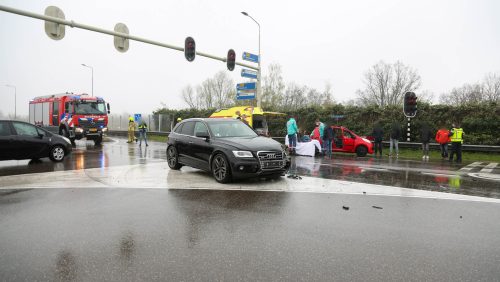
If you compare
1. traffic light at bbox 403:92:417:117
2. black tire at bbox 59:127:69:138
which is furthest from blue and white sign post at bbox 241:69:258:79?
black tire at bbox 59:127:69:138

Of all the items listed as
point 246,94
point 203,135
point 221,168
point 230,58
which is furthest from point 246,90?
point 221,168

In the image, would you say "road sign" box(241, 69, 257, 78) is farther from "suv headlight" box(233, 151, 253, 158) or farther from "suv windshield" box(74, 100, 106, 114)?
"suv headlight" box(233, 151, 253, 158)

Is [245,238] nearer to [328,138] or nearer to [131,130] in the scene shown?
[328,138]

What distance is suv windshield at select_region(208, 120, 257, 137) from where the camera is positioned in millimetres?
9352

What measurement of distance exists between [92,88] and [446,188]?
44.5 meters

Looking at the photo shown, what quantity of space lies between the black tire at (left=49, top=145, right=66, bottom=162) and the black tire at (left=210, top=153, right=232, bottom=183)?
7141 millimetres

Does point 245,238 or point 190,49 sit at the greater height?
point 190,49

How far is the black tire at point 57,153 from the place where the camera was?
12.8 metres

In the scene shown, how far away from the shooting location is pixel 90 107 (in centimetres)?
2209

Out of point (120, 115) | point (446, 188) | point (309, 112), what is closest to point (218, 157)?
point (446, 188)

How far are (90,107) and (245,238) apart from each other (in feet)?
66.8

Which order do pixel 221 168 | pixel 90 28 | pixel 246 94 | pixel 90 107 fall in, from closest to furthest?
pixel 221 168 → pixel 90 28 → pixel 90 107 → pixel 246 94

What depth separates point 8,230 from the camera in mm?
4801

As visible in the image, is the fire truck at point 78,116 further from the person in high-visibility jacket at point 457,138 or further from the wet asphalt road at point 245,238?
the person in high-visibility jacket at point 457,138
